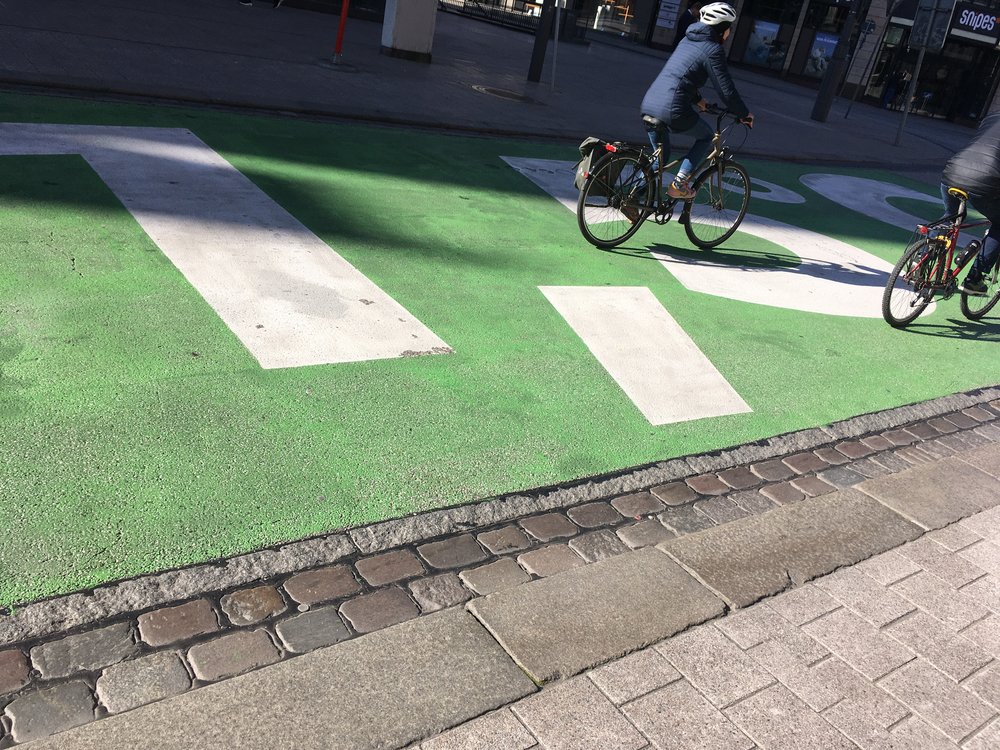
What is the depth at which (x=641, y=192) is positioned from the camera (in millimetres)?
6965

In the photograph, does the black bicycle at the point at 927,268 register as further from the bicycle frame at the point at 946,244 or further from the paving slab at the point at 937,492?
the paving slab at the point at 937,492

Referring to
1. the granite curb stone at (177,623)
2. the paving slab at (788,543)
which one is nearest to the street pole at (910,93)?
the paving slab at (788,543)

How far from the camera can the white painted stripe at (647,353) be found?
190 inches

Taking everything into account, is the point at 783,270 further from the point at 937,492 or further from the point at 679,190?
the point at 937,492

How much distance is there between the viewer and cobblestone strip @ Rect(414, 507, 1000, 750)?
8.57ft

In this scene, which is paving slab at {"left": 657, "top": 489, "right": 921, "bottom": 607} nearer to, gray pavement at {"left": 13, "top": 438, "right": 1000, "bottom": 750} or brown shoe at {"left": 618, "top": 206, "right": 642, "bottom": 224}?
gray pavement at {"left": 13, "top": 438, "right": 1000, "bottom": 750}

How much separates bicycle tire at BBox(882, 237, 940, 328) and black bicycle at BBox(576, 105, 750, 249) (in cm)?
149

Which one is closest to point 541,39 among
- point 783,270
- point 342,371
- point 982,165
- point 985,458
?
point 783,270

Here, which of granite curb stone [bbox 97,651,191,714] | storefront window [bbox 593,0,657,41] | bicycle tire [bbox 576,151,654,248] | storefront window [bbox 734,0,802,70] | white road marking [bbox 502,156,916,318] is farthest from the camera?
storefront window [bbox 593,0,657,41]

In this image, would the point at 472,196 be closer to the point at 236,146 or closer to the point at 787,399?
the point at 236,146

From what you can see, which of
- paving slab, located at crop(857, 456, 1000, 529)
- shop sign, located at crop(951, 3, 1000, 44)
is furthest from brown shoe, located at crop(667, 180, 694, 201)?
shop sign, located at crop(951, 3, 1000, 44)

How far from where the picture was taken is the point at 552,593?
3146mm

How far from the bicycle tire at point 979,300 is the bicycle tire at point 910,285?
0.65 metres

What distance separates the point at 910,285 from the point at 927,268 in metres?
0.16
